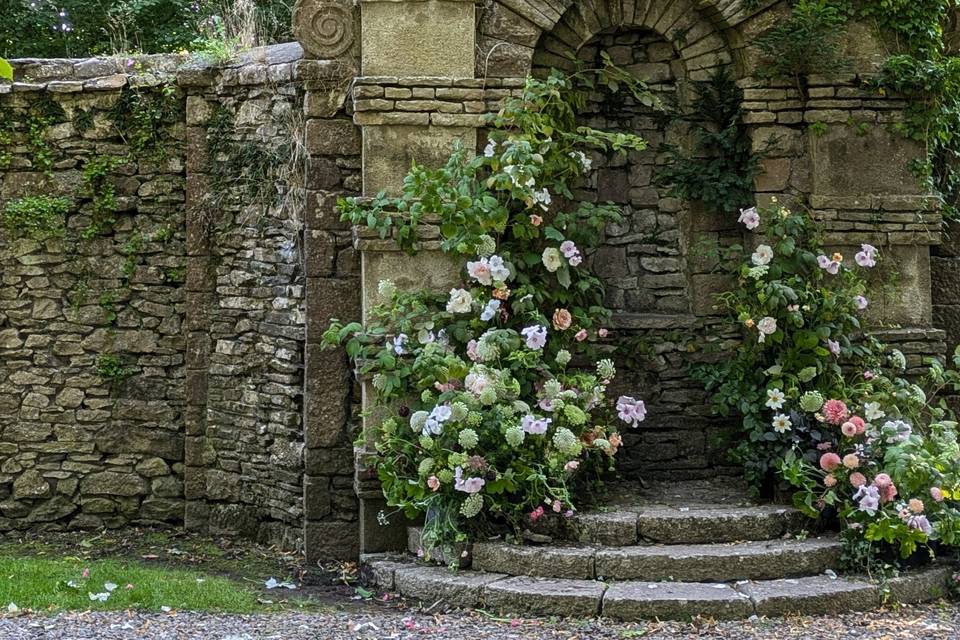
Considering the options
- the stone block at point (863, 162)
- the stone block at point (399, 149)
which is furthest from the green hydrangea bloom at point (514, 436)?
the stone block at point (863, 162)

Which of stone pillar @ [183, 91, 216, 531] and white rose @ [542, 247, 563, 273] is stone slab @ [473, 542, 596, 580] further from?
stone pillar @ [183, 91, 216, 531]

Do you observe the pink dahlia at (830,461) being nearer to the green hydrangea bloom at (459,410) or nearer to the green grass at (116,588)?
the green hydrangea bloom at (459,410)

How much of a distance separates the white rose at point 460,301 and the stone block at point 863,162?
2.18 meters

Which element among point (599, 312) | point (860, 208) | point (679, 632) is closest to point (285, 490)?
point (599, 312)

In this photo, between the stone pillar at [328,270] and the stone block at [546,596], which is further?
the stone pillar at [328,270]

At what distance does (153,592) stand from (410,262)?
7.35ft

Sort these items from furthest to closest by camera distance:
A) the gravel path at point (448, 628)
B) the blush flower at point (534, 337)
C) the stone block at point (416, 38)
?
the stone block at point (416, 38)
the blush flower at point (534, 337)
the gravel path at point (448, 628)

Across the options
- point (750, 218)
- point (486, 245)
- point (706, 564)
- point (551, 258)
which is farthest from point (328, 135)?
point (706, 564)

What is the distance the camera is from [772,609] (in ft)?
18.1

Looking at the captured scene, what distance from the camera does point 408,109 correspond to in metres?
6.58

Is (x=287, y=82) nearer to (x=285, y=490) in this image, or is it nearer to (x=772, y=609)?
(x=285, y=490)

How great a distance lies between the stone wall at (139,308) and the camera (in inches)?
299

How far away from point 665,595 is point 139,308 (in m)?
4.13

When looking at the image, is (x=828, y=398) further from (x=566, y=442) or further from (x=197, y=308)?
(x=197, y=308)
